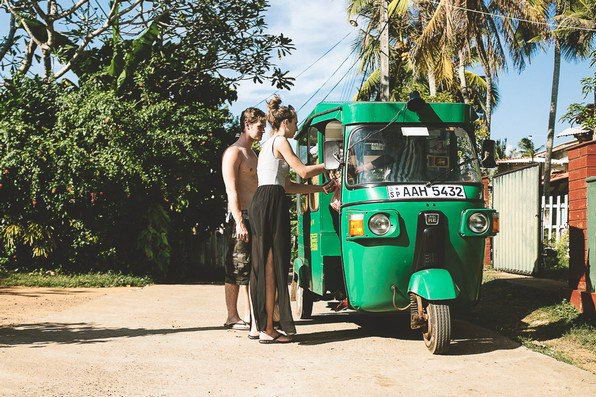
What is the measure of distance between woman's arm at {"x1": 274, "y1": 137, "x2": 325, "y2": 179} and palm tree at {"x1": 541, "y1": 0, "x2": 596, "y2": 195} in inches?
987

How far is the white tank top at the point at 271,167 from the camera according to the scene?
7113 mm

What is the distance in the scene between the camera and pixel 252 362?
6125mm

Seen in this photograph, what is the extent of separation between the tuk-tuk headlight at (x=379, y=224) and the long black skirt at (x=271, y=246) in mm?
811

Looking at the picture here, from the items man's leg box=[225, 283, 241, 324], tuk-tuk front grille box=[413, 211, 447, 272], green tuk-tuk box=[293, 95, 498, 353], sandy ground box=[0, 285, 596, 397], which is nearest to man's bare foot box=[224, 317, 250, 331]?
man's leg box=[225, 283, 241, 324]

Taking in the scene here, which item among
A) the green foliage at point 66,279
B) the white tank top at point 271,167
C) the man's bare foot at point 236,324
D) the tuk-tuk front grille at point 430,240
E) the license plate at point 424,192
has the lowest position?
the man's bare foot at point 236,324

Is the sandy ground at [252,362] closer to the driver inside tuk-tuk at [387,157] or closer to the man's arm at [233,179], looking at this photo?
the man's arm at [233,179]

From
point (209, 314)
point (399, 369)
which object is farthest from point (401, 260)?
point (209, 314)

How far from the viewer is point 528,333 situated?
8.05 m

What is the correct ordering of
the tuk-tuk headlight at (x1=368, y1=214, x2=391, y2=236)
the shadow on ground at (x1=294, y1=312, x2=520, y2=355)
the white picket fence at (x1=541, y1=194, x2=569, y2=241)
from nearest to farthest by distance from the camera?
the tuk-tuk headlight at (x1=368, y1=214, x2=391, y2=236) → the shadow on ground at (x1=294, y1=312, x2=520, y2=355) → the white picket fence at (x1=541, y1=194, x2=569, y2=241)

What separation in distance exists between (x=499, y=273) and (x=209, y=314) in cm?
618

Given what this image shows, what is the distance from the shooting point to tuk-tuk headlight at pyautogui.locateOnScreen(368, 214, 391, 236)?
6.79 m

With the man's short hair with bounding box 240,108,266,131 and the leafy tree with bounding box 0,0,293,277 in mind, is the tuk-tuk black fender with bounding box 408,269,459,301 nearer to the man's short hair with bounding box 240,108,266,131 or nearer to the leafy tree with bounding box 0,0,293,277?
the man's short hair with bounding box 240,108,266,131

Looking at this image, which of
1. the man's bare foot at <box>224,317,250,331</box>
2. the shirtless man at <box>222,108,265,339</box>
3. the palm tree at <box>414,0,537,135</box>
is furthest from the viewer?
the palm tree at <box>414,0,537,135</box>

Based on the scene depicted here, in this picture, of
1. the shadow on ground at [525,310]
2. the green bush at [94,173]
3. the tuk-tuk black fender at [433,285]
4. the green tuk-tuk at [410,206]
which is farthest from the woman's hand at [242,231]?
the green bush at [94,173]
